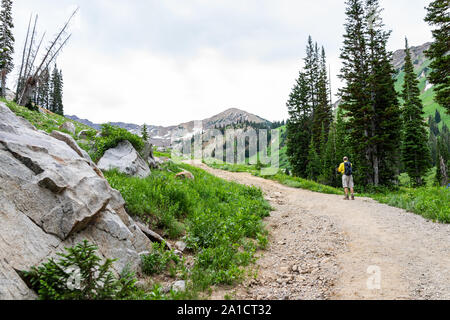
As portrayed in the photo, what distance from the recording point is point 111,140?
10336mm

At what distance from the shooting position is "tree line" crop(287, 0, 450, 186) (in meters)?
22.0

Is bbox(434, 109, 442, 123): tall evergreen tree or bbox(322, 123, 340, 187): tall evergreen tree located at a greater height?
bbox(434, 109, 442, 123): tall evergreen tree

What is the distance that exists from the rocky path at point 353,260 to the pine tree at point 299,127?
32.0 meters

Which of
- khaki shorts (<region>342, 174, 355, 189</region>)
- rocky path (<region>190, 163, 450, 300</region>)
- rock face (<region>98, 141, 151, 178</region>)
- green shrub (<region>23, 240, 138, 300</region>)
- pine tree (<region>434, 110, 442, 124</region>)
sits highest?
pine tree (<region>434, 110, 442, 124</region>)

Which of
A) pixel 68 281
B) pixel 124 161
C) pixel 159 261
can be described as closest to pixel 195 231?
pixel 159 261

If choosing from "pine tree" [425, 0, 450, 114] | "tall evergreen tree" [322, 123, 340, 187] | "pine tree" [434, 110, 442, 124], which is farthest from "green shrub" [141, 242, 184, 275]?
"pine tree" [434, 110, 442, 124]

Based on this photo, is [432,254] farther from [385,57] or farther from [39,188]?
[385,57]

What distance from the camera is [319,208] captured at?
10.6m

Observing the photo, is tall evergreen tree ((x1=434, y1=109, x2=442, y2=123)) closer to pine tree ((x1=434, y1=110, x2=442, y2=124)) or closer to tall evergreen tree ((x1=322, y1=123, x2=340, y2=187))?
pine tree ((x1=434, y1=110, x2=442, y2=124))

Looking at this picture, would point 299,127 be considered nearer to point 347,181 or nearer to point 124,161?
point 347,181

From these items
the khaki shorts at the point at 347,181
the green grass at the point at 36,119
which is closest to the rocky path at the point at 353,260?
the khaki shorts at the point at 347,181

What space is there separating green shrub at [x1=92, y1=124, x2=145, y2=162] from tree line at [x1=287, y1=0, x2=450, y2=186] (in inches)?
859

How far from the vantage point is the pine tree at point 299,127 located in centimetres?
3991

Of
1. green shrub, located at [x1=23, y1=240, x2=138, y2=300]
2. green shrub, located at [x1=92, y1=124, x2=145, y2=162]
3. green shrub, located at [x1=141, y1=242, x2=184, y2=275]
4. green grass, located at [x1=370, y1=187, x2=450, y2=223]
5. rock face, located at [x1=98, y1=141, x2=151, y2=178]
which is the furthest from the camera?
green shrub, located at [x1=92, y1=124, x2=145, y2=162]
